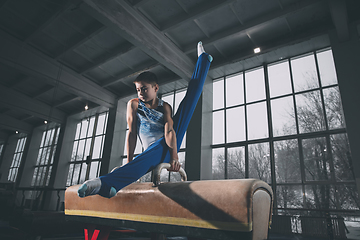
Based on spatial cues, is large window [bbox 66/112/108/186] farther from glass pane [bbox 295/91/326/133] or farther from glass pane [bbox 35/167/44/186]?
glass pane [bbox 295/91/326/133]

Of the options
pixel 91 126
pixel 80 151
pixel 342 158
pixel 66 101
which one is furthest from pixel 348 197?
pixel 66 101

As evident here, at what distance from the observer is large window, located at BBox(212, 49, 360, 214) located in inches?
233

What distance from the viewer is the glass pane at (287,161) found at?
6402 millimetres

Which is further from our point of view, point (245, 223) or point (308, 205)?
point (308, 205)

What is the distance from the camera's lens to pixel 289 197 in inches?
247

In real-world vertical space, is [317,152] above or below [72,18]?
below

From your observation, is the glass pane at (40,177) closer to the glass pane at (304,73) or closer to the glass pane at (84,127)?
the glass pane at (84,127)

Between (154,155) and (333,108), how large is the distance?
683 centimetres

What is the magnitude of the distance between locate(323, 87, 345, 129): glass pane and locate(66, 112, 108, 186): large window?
10087 millimetres

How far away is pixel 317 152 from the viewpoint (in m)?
6.27

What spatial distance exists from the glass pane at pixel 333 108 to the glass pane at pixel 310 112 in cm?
17

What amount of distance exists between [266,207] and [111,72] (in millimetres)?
9492

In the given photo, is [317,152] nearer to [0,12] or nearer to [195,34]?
[195,34]

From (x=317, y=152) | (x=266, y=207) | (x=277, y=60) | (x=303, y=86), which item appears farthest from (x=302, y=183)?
(x=266, y=207)
